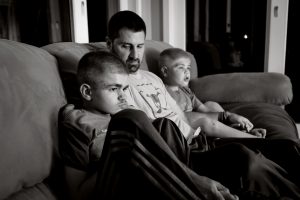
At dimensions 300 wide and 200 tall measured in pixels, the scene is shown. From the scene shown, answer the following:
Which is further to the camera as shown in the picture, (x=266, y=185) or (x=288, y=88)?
(x=288, y=88)

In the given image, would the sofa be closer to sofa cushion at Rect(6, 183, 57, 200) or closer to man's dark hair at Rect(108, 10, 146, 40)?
sofa cushion at Rect(6, 183, 57, 200)

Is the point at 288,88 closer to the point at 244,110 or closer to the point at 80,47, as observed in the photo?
the point at 244,110

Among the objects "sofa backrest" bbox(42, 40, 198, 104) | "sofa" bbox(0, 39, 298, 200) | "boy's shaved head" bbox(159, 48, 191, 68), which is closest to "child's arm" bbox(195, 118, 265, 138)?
"sofa" bbox(0, 39, 298, 200)

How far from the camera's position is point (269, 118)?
1562mm

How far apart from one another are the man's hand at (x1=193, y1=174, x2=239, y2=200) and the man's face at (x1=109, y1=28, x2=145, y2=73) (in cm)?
71

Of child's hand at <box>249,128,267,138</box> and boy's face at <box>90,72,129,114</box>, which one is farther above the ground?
boy's face at <box>90,72,129,114</box>

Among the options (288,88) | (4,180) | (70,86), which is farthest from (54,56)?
(288,88)

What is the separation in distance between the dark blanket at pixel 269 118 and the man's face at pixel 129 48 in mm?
644

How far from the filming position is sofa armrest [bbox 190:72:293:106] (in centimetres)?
184

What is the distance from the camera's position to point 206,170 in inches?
38.4

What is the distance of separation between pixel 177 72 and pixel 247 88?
461 millimetres

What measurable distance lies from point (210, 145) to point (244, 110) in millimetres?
562

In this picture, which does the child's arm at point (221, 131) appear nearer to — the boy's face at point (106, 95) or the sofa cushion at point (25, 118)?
the boy's face at point (106, 95)

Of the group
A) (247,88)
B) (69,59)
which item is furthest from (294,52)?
(69,59)
